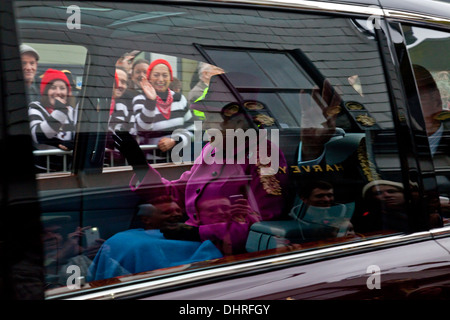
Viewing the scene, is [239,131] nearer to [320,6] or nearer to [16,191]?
[320,6]

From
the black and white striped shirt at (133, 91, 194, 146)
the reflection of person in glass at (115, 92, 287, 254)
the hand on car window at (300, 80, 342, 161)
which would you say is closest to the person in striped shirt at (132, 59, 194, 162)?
the black and white striped shirt at (133, 91, 194, 146)

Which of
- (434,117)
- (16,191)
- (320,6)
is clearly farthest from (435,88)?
(16,191)

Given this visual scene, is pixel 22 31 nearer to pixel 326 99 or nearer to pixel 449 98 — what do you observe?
pixel 326 99

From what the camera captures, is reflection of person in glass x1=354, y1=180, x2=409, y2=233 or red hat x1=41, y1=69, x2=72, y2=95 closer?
red hat x1=41, y1=69, x2=72, y2=95

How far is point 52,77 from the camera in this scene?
66.5 inches

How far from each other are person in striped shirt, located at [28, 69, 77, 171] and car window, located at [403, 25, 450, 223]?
1158 millimetres

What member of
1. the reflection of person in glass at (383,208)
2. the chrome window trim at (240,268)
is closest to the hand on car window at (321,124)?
the reflection of person in glass at (383,208)

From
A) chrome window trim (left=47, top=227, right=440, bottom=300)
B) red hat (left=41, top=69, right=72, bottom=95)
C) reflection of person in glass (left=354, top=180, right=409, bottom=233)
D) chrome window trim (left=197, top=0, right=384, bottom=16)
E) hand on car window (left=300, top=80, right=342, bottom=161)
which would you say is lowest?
chrome window trim (left=47, top=227, right=440, bottom=300)

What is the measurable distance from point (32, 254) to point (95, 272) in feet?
1.09

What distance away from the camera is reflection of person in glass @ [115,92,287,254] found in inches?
69.2

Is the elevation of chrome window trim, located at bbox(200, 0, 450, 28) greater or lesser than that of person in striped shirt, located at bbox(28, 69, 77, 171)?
greater

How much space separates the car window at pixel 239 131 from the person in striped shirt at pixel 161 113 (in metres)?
0.01

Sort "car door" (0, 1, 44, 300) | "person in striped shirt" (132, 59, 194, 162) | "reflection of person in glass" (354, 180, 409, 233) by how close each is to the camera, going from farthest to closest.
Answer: "person in striped shirt" (132, 59, 194, 162), "reflection of person in glass" (354, 180, 409, 233), "car door" (0, 1, 44, 300)

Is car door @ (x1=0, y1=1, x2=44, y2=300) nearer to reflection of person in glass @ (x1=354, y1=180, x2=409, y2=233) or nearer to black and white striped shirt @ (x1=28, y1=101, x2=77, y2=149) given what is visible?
black and white striped shirt @ (x1=28, y1=101, x2=77, y2=149)
